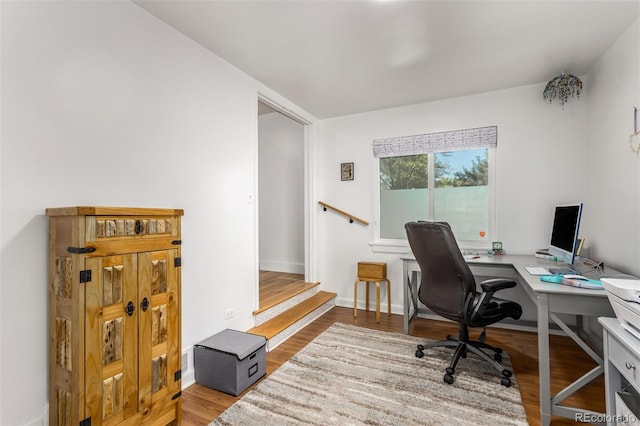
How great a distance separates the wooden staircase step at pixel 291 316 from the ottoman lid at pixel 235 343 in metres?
0.37

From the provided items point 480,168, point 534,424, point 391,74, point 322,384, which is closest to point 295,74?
point 391,74

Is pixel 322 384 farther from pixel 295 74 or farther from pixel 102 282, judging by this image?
pixel 295 74

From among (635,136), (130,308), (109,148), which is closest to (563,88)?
(635,136)

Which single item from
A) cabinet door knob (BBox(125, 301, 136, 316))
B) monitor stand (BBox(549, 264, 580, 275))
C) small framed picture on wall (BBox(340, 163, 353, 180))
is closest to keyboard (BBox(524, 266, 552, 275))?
monitor stand (BBox(549, 264, 580, 275))

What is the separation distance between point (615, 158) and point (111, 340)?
140 inches

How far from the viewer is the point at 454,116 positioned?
11.3 ft

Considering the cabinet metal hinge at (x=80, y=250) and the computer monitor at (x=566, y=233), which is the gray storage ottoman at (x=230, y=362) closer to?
the cabinet metal hinge at (x=80, y=250)

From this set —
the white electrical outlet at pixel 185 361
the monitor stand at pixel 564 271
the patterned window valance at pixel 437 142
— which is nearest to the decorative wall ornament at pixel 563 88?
the patterned window valance at pixel 437 142

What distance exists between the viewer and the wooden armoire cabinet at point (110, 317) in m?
1.32

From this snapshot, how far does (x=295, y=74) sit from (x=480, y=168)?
2.27 meters

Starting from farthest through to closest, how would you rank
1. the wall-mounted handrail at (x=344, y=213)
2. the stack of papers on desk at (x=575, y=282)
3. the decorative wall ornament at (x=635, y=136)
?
the wall-mounted handrail at (x=344, y=213), the decorative wall ornament at (x=635, y=136), the stack of papers on desk at (x=575, y=282)

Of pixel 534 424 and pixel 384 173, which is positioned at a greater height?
pixel 384 173

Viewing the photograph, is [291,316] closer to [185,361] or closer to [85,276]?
[185,361]

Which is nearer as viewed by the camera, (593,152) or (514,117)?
(593,152)
